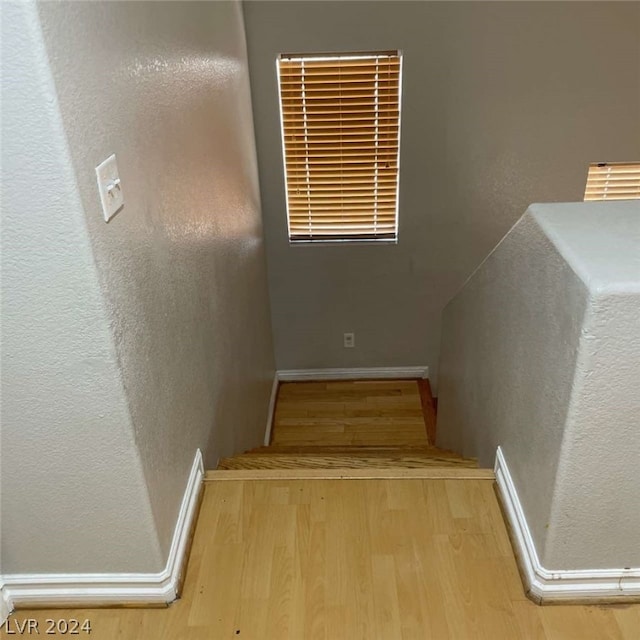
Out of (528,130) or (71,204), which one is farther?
(528,130)

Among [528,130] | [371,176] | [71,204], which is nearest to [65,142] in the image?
[71,204]

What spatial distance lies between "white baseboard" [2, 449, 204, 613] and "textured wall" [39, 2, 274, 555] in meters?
0.12

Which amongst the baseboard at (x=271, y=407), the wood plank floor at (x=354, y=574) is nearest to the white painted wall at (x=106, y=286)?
the wood plank floor at (x=354, y=574)

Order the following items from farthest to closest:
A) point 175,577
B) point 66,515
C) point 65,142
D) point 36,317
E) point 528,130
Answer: point 528,130, point 175,577, point 66,515, point 36,317, point 65,142

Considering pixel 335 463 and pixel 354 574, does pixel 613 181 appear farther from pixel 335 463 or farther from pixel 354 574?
pixel 354 574

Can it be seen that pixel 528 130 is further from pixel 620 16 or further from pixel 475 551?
pixel 475 551

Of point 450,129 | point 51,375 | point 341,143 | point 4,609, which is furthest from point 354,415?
point 51,375

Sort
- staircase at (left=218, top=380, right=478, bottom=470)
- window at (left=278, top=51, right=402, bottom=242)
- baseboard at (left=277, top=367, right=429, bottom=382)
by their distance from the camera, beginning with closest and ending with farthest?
window at (left=278, top=51, right=402, bottom=242) → staircase at (left=218, top=380, right=478, bottom=470) → baseboard at (left=277, top=367, right=429, bottom=382)

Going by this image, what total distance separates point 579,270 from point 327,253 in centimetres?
297

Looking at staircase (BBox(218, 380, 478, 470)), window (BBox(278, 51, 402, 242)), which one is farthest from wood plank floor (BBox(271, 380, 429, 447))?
window (BBox(278, 51, 402, 242))

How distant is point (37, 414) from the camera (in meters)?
1.35

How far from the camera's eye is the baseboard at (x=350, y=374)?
462cm

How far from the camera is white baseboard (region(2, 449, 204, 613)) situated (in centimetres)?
163

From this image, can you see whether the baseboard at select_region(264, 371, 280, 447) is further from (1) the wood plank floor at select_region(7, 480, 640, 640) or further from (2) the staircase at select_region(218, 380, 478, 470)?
(1) the wood plank floor at select_region(7, 480, 640, 640)
